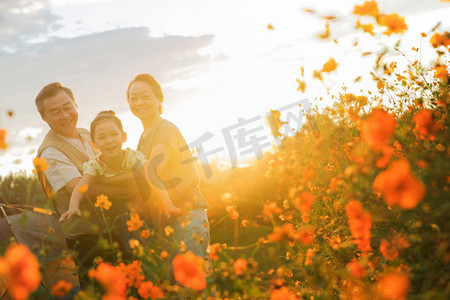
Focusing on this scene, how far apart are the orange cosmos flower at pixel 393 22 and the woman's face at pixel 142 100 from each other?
181 centimetres

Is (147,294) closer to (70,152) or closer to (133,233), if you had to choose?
(133,233)

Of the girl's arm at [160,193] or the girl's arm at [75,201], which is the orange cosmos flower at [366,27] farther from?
the girl's arm at [75,201]

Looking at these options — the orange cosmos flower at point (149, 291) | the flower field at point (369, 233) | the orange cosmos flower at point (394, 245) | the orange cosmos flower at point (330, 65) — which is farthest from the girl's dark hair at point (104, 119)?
the orange cosmos flower at point (394, 245)

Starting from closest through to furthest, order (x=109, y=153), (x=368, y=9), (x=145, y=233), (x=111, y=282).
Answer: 1. (x=111, y=282)
2. (x=368, y=9)
3. (x=145, y=233)
4. (x=109, y=153)

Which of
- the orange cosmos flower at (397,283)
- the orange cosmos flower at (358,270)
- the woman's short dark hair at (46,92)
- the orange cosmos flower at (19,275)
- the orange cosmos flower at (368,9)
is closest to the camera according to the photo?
the orange cosmos flower at (19,275)

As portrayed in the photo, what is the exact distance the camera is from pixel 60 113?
3.46m

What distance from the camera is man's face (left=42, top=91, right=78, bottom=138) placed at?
11.3 feet

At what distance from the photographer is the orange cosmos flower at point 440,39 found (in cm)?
235

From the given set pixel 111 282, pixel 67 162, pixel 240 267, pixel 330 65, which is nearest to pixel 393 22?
pixel 330 65

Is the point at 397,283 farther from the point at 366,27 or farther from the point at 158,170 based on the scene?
the point at 158,170

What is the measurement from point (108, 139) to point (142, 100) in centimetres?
43

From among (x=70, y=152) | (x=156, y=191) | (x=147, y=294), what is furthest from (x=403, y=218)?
(x=70, y=152)

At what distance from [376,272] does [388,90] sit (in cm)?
185

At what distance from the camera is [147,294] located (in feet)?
6.39
